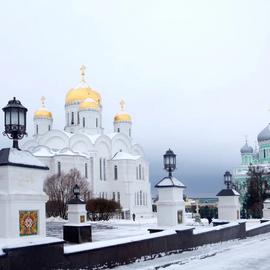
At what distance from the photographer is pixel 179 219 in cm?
1539

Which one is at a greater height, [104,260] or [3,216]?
[3,216]

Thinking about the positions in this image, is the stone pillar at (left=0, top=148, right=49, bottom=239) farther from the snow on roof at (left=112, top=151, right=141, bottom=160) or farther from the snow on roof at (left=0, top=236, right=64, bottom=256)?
the snow on roof at (left=112, top=151, right=141, bottom=160)

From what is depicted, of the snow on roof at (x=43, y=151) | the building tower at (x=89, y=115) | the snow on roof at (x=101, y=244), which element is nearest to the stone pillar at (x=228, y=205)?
the snow on roof at (x=101, y=244)

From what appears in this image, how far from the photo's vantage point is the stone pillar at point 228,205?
21078mm

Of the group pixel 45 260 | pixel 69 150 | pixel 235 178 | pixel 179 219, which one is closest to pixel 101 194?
pixel 69 150

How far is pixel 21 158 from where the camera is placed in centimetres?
937

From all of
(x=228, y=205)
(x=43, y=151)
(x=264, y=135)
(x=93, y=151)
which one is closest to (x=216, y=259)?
(x=228, y=205)

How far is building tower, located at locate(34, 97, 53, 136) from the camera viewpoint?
73.2 m

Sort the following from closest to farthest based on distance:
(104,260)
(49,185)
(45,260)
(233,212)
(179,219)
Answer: (45,260)
(104,260)
(179,219)
(233,212)
(49,185)

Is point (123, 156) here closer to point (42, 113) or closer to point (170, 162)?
point (42, 113)

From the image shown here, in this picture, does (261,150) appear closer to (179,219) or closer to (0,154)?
(179,219)

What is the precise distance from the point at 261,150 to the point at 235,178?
7389 mm

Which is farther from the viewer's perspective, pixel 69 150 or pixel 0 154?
pixel 69 150

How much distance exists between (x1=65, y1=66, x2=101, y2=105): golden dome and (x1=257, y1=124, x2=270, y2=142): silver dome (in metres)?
33.2
